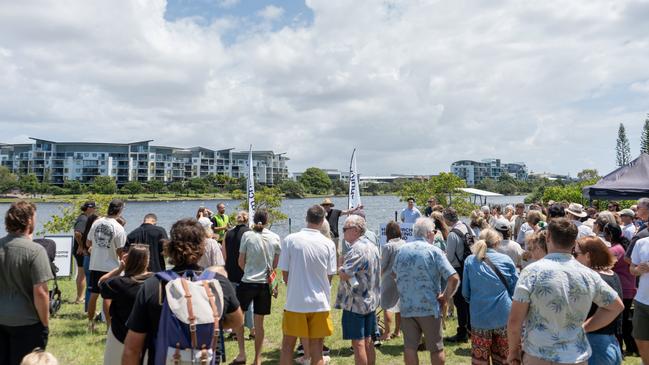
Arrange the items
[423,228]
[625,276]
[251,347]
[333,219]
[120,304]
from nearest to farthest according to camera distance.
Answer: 1. [120,304]
2. [423,228]
3. [625,276]
4. [251,347]
5. [333,219]

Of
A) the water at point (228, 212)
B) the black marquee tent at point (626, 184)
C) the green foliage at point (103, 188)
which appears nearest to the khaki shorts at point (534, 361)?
the water at point (228, 212)

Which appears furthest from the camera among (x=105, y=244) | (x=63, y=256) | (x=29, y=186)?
(x=29, y=186)

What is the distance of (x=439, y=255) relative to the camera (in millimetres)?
4852

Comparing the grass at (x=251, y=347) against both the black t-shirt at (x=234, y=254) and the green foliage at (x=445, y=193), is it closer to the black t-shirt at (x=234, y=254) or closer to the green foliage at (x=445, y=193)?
the black t-shirt at (x=234, y=254)

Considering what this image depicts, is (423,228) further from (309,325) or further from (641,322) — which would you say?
(641,322)

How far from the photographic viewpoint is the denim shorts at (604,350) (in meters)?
3.60

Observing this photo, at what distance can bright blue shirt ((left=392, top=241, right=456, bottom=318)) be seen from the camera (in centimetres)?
472

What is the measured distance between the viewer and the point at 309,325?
4723mm

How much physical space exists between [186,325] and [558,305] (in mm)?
2415

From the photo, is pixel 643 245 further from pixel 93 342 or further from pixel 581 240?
pixel 93 342

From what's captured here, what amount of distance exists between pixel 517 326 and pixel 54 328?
698cm

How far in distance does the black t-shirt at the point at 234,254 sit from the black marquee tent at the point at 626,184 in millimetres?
8938

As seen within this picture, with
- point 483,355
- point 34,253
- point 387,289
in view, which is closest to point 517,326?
point 483,355

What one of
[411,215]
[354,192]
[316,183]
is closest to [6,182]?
[316,183]
